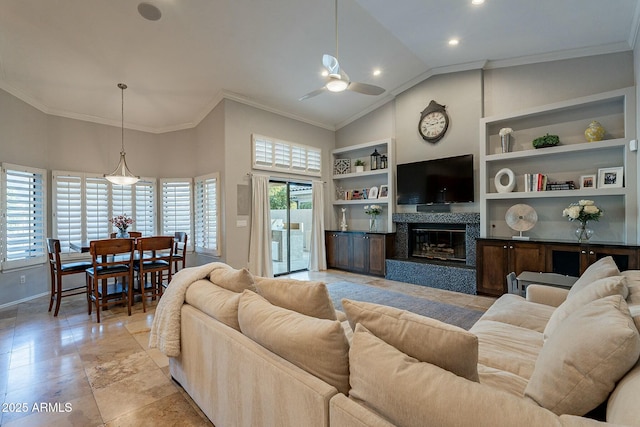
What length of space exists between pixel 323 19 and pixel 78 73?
142 inches

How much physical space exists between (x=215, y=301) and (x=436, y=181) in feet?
15.2

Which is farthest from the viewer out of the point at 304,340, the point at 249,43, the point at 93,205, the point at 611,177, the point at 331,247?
the point at 331,247

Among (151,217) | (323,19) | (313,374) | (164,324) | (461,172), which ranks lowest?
(164,324)

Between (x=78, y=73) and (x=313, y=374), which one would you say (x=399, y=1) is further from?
(x=78, y=73)

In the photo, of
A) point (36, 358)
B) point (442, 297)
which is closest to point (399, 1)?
point (442, 297)

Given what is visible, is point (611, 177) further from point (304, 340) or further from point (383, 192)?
point (304, 340)

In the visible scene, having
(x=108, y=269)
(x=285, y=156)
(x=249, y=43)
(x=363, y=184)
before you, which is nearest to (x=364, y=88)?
(x=249, y=43)

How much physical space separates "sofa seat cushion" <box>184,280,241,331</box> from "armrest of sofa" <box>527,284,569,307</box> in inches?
106

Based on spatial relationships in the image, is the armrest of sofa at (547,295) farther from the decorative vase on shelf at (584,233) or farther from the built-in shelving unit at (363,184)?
A: the built-in shelving unit at (363,184)

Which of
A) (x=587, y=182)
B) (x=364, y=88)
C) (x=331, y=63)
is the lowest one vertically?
(x=587, y=182)

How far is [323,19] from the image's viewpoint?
151 inches

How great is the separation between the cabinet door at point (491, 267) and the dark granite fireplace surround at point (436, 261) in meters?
0.12

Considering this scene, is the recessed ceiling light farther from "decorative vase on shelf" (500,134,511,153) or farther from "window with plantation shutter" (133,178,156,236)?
"decorative vase on shelf" (500,134,511,153)

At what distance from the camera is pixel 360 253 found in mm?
6250
